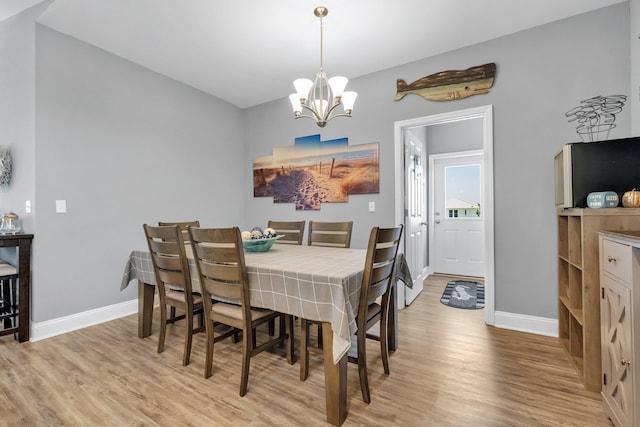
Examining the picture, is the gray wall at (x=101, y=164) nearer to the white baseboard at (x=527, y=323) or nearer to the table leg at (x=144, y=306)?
the table leg at (x=144, y=306)

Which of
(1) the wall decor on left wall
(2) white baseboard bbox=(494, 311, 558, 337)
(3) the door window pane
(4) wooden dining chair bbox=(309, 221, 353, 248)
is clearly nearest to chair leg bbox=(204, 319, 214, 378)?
(4) wooden dining chair bbox=(309, 221, 353, 248)

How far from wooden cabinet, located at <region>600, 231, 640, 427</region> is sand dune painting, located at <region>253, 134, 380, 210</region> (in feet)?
7.05

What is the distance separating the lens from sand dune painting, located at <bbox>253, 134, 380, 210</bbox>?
3.48 metres

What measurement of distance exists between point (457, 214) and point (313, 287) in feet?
13.4

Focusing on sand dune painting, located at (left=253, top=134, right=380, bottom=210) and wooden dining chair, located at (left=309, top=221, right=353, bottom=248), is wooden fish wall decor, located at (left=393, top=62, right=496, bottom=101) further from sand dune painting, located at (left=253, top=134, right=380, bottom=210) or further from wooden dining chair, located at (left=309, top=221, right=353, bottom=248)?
wooden dining chair, located at (left=309, top=221, right=353, bottom=248)

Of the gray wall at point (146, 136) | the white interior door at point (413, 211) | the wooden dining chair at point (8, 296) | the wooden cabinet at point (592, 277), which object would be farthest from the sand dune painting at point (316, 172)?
the wooden dining chair at point (8, 296)

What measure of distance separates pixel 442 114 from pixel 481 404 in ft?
8.13

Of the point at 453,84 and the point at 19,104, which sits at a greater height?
the point at 453,84

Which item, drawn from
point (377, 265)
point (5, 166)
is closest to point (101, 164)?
point (5, 166)

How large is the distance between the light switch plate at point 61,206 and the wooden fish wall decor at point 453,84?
3431mm

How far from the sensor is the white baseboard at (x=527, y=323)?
2.53 m

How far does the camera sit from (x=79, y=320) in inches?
108

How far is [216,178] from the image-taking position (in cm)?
416

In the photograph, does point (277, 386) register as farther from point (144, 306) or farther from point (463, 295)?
point (463, 295)
